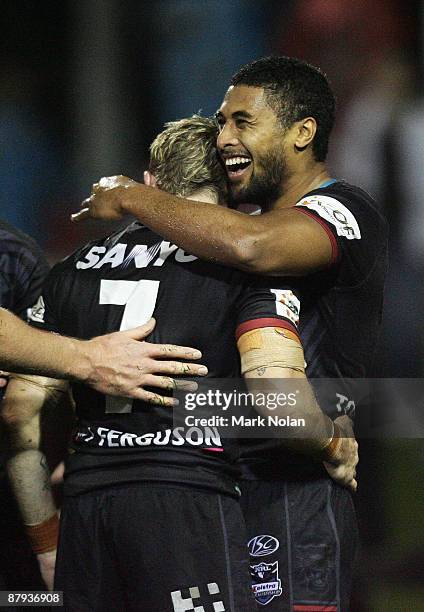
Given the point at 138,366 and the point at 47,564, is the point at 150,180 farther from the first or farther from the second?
the point at 47,564

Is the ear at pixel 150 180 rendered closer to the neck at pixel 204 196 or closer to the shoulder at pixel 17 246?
the neck at pixel 204 196

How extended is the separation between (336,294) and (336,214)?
0.76ft

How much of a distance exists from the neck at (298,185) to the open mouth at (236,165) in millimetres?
160

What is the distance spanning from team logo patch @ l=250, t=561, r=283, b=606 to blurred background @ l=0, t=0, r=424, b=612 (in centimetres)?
157

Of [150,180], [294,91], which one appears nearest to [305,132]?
[294,91]

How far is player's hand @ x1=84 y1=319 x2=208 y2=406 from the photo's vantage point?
2471 millimetres

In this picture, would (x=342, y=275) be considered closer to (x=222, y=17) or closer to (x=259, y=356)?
(x=259, y=356)

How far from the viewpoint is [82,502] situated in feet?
8.21

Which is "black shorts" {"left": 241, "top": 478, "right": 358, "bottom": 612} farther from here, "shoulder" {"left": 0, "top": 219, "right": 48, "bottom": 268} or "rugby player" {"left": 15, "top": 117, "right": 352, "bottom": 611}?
"shoulder" {"left": 0, "top": 219, "right": 48, "bottom": 268}

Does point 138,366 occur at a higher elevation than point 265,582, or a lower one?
higher

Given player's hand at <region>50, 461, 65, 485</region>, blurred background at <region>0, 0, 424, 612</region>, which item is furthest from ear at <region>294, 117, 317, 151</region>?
blurred background at <region>0, 0, 424, 612</region>

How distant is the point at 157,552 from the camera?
7.86 ft

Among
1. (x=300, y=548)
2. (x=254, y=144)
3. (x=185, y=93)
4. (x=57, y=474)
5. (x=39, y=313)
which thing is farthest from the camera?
(x=185, y=93)

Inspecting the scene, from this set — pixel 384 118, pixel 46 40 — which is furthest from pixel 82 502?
pixel 46 40
